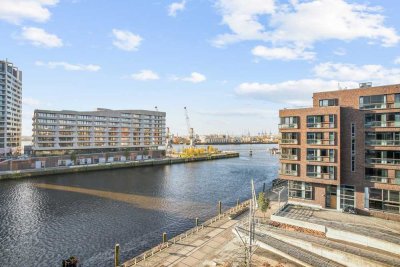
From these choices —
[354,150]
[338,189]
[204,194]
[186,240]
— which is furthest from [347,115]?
[204,194]

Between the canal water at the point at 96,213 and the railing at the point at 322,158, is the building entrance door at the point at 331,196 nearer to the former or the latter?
the railing at the point at 322,158

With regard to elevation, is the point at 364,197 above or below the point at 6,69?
below

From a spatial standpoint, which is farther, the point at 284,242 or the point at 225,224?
the point at 225,224

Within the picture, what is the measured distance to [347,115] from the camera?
46188mm

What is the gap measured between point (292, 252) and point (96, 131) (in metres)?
140

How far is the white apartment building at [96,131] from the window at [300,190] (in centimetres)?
11907

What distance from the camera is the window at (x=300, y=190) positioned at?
4875cm

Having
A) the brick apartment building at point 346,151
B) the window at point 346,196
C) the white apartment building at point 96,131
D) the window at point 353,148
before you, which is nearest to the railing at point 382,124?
the brick apartment building at point 346,151

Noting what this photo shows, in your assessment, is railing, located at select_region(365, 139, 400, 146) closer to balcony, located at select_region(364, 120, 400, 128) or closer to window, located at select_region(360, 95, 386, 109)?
balcony, located at select_region(364, 120, 400, 128)

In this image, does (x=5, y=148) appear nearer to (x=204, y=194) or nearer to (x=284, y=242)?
(x=204, y=194)

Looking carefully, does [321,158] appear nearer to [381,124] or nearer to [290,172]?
[290,172]

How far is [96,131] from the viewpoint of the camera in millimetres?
154125

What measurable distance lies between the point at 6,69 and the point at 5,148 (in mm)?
45546

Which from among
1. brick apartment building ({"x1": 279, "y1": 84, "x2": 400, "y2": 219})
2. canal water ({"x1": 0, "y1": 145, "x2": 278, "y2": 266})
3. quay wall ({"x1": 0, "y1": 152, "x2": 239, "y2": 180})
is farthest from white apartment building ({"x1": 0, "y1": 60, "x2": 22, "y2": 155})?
brick apartment building ({"x1": 279, "y1": 84, "x2": 400, "y2": 219})
